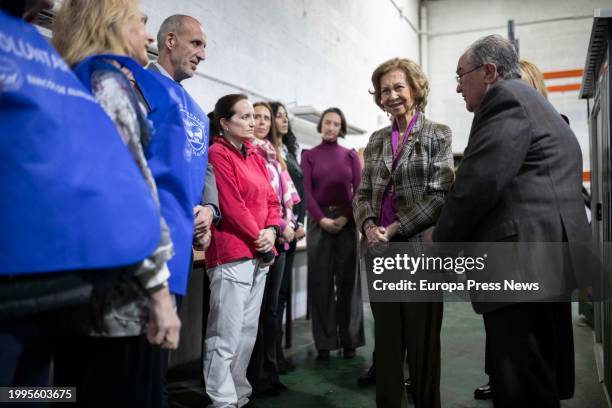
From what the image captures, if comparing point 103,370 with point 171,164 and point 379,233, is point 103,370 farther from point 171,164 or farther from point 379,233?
point 379,233

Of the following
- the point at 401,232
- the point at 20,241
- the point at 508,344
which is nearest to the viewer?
the point at 20,241

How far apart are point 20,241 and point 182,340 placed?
253 cm

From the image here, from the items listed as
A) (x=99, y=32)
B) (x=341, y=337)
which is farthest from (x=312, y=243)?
(x=99, y=32)

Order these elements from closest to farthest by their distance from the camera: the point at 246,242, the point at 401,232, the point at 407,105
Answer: the point at 401,232, the point at 407,105, the point at 246,242

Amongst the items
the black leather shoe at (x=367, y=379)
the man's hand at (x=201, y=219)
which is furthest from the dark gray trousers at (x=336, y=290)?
the man's hand at (x=201, y=219)

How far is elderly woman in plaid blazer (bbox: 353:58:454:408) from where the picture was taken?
184 cm

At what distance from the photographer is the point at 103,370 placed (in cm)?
98

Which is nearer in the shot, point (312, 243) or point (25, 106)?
point (25, 106)

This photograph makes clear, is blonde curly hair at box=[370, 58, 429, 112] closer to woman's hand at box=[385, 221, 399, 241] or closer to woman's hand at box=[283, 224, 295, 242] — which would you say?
woman's hand at box=[385, 221, 399, 241]

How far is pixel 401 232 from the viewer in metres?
1.91

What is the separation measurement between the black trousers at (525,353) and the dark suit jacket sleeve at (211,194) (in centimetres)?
109

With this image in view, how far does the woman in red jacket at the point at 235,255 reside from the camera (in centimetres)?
214

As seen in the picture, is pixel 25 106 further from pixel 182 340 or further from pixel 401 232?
pixel 182 340

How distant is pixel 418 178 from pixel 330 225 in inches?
57.8
